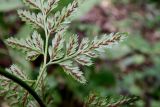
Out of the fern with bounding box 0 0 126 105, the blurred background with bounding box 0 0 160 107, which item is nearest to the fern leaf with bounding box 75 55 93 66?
the fern with bounding box 0 0 126 105

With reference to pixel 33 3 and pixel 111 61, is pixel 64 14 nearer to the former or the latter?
pixel 33 3

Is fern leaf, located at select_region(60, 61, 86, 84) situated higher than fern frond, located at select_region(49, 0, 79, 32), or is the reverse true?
fern frond, located at select_region(49, 0, 79, 32)

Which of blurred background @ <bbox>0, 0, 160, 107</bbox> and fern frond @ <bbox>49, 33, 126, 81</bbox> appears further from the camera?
blurred background @ <bbox>0, 0, 160, 107</bbox>

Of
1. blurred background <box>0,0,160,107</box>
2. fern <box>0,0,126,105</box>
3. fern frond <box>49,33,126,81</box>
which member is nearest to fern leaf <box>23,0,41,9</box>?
fern <box>0,0,126,105</box>

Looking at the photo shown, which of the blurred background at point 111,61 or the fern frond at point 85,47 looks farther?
the blurred background at point 111,61

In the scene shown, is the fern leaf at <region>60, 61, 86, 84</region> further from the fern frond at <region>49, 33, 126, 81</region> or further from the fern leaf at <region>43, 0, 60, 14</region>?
the fern leaf at <region>43, 0, 60, 14</region>

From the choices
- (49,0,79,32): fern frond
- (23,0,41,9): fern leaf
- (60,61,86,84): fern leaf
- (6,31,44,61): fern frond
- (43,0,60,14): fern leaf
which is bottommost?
(60,61,86,84): fern leaf

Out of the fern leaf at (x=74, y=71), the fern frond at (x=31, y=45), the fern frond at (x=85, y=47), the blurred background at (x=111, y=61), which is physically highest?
the fern frond at (x=31, y=45)

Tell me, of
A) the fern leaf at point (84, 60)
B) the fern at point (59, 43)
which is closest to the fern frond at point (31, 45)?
the fern at point (59, 43)

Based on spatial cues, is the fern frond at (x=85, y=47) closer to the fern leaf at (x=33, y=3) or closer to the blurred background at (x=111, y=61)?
the fern leaf at (x=33, y=3)

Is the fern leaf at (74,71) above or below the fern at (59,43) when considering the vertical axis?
below
